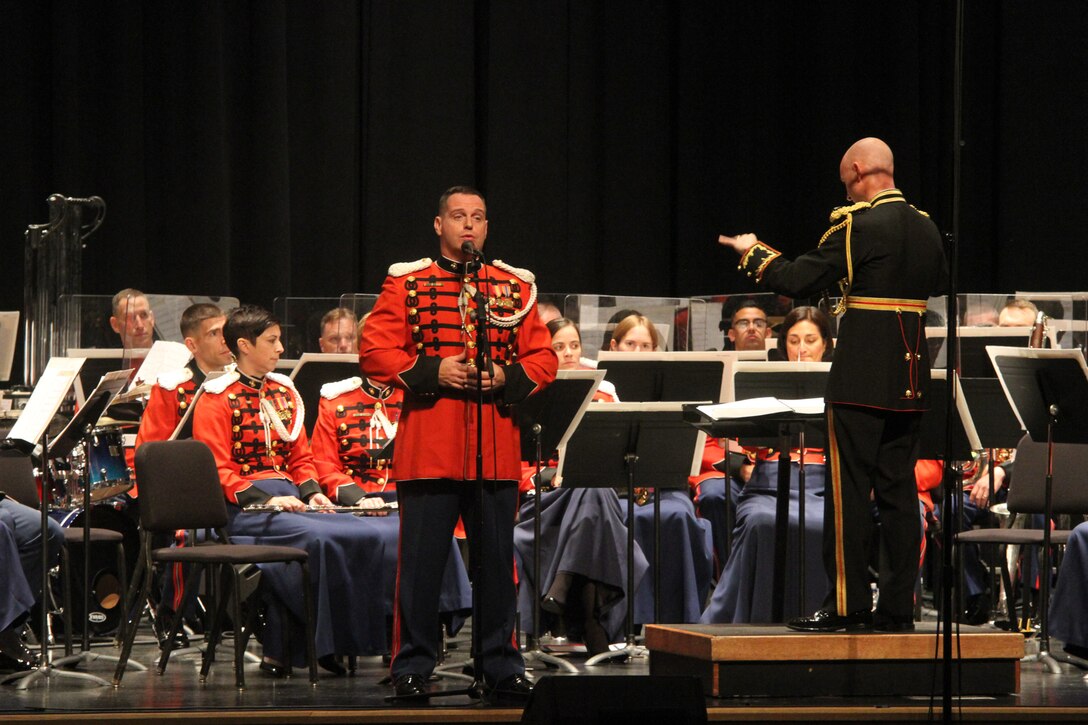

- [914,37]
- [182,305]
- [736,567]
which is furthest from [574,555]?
[914,37]

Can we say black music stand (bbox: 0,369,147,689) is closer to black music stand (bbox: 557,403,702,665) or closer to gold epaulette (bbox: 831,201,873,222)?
black music stand (bbox: 557,403,702,665)

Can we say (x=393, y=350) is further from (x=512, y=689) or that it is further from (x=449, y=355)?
(x=512, y=689)

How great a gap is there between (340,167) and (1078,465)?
17.0 feet

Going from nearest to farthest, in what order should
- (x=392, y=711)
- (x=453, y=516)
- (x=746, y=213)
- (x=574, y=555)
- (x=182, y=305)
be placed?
(x=392, y=711) → (x=453, y=516) → (x=574, y=555) → (x=182, y=305) → (x=746, y=213)

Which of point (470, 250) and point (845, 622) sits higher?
point (470, 250)

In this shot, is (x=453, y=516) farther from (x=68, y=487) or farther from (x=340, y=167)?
(x=340, y=167)

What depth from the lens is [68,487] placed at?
6832 mm

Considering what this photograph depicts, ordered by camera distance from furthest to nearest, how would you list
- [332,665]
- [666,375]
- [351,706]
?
[666,375] < [332,665] < [351,706]

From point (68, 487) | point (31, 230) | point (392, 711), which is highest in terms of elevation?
point (31, 230)

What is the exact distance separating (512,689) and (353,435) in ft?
6.12

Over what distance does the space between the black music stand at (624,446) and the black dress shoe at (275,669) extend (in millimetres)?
1124

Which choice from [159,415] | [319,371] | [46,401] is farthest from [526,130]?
[46,401]

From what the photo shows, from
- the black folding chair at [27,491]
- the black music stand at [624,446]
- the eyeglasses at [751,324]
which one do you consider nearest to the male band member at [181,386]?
the black folding chair at [27,491]

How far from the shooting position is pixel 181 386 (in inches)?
263
